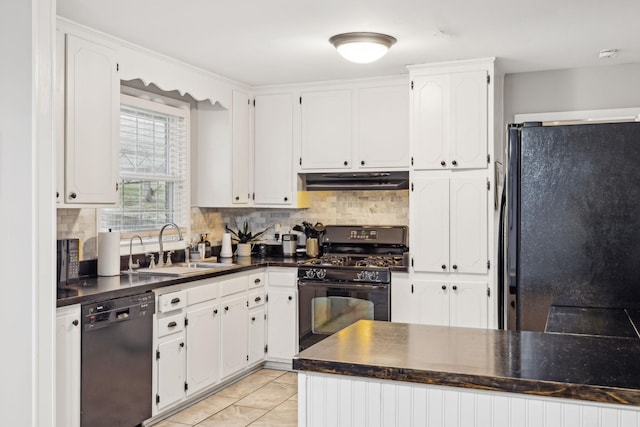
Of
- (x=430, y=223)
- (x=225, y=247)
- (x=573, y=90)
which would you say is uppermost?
(x=573, y=90)

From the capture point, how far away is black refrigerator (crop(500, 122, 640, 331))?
7.08ft

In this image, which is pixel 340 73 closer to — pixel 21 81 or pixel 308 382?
pixel 21 81

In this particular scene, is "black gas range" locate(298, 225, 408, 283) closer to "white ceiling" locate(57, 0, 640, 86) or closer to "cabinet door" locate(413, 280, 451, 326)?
"cabinet door" locate(413, 280, 451, 326)

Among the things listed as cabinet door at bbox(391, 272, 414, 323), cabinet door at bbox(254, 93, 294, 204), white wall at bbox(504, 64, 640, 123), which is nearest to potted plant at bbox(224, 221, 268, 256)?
cabinet door at bbox(254, 93, 294, 204)

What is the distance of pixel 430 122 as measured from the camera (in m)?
4.62

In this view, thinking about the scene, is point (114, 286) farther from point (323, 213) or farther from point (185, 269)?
point (323, 213)

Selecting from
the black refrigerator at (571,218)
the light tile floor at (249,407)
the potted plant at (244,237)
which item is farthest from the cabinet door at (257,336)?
the black refrigerator at (571,218)

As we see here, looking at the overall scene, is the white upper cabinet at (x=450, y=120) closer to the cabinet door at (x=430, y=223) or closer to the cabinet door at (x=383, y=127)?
the cabinet door at (x=430, y=223)

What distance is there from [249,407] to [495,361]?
283 cm

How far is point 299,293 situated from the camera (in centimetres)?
502

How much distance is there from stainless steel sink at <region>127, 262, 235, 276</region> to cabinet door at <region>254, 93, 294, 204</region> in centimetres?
79

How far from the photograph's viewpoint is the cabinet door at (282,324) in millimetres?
5060

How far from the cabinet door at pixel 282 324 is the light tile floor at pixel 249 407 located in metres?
0.21

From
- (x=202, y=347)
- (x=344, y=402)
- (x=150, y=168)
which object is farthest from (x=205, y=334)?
(x=344, y=402)
